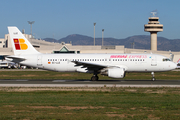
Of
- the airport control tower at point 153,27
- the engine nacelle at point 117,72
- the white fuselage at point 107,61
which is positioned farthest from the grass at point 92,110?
the airport control tower at point 153,27

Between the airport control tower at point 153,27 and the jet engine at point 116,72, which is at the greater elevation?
the airport control tower at point 153,27

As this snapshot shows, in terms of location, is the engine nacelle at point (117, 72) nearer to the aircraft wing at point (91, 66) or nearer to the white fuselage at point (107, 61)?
the aircraft wing at point (91, 66)

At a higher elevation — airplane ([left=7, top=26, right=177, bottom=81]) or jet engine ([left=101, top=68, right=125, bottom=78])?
airplane ([left=7, top=26, right=177, bottom=81])

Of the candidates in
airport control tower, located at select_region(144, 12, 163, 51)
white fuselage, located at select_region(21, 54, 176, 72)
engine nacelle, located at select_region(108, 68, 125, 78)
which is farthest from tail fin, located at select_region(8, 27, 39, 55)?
airport control tower, located at select_region(144, 12, 163, 51)

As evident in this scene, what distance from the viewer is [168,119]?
1214 cm

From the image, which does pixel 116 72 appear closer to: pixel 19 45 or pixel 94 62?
pixel 94 62

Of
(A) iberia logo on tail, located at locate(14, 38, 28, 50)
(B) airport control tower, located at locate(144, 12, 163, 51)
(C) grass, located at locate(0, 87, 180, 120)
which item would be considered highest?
(B) airport control tower, located at locate(144, 12, 163, 51)

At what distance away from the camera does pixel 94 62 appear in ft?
116

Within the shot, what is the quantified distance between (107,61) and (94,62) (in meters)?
1.82

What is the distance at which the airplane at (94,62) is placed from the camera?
3399 cm

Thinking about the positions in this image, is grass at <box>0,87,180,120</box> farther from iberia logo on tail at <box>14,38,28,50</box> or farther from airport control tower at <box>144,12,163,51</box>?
airport control tower at <box>144,12,163,51</box>

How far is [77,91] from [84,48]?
64.9 metres

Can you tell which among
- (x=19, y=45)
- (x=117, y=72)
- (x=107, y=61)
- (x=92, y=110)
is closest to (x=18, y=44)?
(x=19, y=45)

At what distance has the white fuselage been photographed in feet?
112
